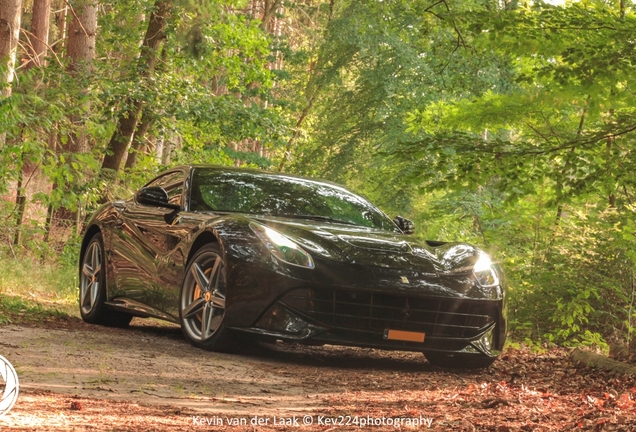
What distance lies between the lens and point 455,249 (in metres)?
7.41

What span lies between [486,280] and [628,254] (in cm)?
420

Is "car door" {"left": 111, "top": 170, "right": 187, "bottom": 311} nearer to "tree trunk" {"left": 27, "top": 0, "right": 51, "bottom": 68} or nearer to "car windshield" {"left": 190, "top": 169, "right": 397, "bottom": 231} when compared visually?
"car windshield" {"left": 190, "top": 169, "right": 397, "bottom": 231}

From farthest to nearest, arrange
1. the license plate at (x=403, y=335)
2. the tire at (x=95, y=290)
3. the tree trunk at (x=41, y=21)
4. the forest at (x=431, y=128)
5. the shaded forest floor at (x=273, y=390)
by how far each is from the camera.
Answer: the tree trunk at (x=41, y=21) → the tire at (x=95, y=290) → the forest at (x=431, y=128) → the license plate at (x=403, y=335) → the shaded forest floor at (x=273, y=390)

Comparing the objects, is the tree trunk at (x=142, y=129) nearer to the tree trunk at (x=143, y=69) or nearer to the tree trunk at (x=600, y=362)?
the tree trunk at (x=143, y=69)

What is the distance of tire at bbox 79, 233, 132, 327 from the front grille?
324cm

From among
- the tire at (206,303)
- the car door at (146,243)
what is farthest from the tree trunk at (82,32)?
the tire at (206,303)

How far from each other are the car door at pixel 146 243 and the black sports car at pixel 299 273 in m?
0.02

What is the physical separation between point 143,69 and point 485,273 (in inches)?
477

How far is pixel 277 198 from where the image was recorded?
7.80 metres

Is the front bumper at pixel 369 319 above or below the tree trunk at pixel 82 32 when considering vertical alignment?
below

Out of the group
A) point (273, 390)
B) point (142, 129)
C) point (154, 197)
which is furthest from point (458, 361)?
point (142, 129)

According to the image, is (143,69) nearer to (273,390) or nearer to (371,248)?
(371,248)

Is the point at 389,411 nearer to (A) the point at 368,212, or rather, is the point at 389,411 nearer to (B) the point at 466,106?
(A) the point at 368,212

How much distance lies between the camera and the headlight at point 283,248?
638cm
